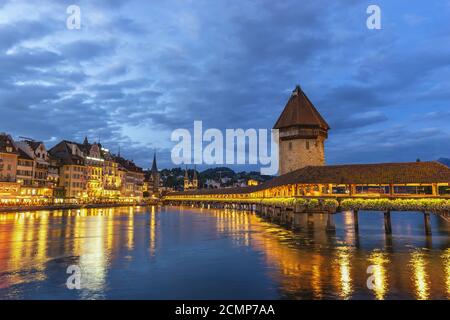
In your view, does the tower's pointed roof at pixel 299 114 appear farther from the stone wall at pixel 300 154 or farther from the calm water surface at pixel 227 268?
the calm water surface at pixel 227 268

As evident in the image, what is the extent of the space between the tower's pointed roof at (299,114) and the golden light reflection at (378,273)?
42.6 meters

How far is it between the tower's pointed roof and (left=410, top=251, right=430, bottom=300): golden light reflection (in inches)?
1709

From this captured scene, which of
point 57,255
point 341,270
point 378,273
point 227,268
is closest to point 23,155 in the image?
point 57,255

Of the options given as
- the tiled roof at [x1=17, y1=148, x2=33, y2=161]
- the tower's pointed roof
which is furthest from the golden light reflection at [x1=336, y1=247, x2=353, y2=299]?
the tiled roof at [x1=17, y1=148, x2=33, y2=161]

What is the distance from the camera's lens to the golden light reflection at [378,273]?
52.5 ft

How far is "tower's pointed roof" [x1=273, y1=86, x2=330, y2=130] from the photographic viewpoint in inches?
2653

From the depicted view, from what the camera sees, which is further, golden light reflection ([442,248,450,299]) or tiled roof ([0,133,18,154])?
tiled roof ([0,133,18,154])

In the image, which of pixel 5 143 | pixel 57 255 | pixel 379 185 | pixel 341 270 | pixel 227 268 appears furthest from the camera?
pixel 5 143

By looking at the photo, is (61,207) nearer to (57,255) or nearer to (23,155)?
(23,155)

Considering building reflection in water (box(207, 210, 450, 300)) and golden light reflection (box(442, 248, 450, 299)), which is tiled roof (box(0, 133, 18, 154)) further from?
golden light reflection (box(442, 248, 450, 299))

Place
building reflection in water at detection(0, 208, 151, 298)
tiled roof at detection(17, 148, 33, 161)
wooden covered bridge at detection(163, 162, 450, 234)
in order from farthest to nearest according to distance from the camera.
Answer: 1. tiled roof at detection(17, 148, 33, 161)
2. wooden covered bridge at detection(163, 162, 450, 234)
3. building reflection in water at detection(0, 208, 151, 298)

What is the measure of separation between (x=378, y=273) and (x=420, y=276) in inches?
78.1

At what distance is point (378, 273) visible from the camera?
1961 cm
